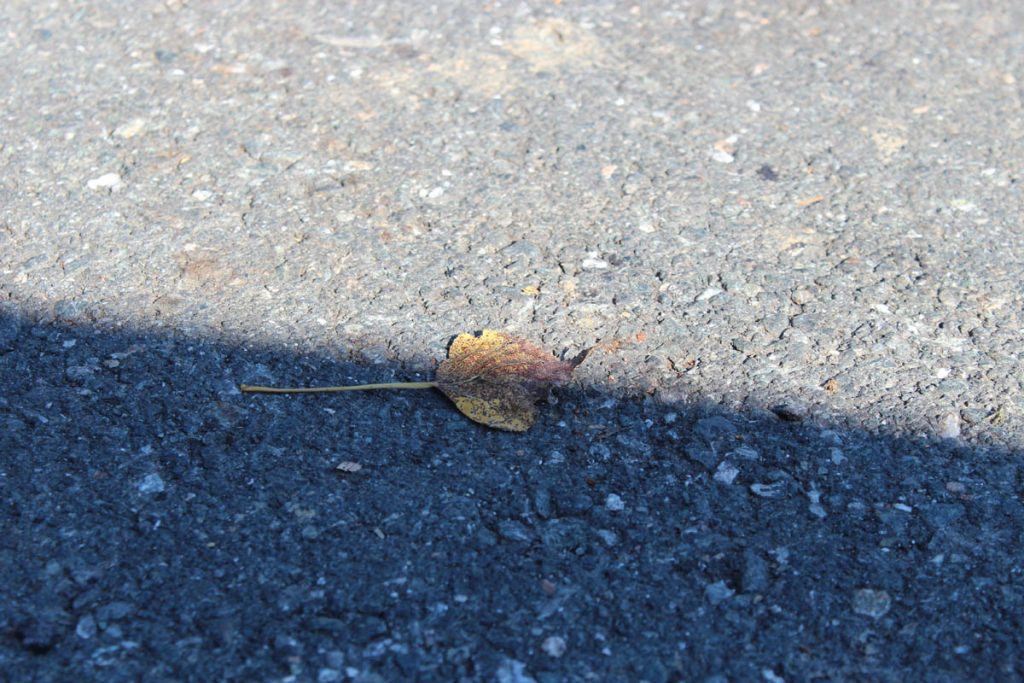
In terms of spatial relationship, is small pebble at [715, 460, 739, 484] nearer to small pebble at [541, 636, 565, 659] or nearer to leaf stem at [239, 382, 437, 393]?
small pebble at [541, 636, 565, 659]

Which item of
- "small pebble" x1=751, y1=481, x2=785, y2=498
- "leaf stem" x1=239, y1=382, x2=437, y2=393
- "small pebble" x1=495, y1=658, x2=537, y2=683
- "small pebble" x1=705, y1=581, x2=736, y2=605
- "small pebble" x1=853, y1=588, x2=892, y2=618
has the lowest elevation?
"leaf stem" x1=239, y1=382, x2=437, y2=393

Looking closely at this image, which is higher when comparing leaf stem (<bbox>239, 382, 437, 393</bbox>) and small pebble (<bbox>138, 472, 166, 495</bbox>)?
leaf stem (<bbox>239, 382, 437, 393</bbox>)

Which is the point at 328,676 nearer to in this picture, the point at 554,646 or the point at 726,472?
the point at 554,646

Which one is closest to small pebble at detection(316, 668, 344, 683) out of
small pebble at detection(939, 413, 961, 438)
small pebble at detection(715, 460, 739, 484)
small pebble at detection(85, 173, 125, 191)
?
small pebble at detection(715, 460, 739, 484)

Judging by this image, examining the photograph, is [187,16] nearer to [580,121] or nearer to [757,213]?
[580,121]

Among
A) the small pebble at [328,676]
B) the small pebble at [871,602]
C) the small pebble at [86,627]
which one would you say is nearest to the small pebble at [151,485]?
the small pebble at [86,627]

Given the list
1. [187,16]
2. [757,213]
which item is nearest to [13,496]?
[757,213]

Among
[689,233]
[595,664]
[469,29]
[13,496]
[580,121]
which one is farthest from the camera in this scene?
[469,29]
